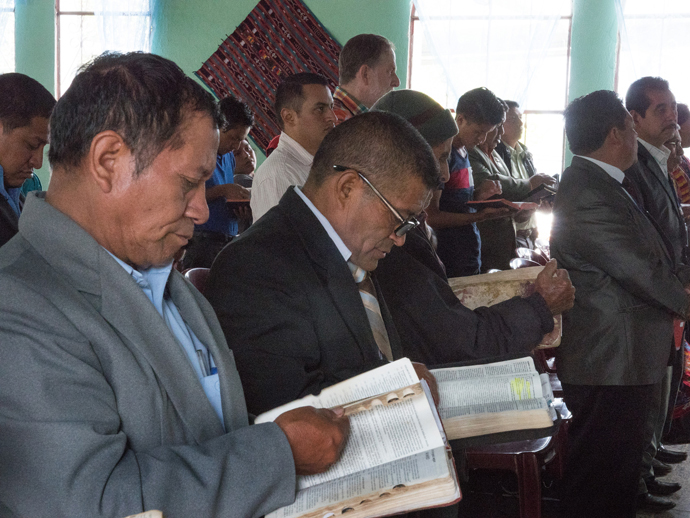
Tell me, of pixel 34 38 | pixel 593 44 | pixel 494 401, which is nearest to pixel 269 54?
pixel 34 38

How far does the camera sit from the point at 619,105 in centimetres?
261

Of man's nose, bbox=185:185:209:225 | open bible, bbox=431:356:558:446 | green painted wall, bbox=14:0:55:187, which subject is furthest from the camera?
green painted wall, bbox=14:0:55:187

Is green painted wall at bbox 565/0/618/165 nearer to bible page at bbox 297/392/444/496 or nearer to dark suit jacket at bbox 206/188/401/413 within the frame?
dark suit jacket at bbox 206/188/401/413

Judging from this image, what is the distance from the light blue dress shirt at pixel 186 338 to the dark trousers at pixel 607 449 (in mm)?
1887

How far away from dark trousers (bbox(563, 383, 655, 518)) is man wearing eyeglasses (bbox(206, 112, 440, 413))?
1.30 metres

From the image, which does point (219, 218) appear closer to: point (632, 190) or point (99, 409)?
point (632, 190)

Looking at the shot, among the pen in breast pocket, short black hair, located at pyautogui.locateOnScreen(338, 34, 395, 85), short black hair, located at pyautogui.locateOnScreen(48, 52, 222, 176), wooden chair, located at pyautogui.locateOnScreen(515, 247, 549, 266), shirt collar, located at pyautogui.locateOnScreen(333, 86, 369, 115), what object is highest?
short black hair, located at pyautogui.locateOnScreen(338, 34, 395, 85)

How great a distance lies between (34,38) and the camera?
323 inches

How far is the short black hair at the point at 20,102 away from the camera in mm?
2217

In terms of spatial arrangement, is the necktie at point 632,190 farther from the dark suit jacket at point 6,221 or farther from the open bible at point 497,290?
the dark suit jacket at point 6,221

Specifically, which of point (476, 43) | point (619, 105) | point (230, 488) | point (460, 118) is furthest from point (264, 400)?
point (476, 43)

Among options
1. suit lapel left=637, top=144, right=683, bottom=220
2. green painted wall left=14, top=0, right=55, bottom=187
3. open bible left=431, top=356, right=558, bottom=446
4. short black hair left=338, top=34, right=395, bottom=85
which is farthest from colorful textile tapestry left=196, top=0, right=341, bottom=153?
open bible left=431, top=356, right=558, bottom=446

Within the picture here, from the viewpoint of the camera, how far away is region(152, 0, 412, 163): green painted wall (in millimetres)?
8000

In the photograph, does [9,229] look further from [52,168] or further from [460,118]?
[460,118]
